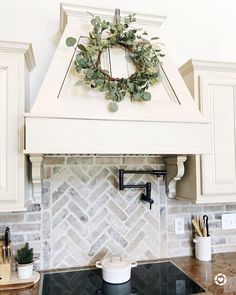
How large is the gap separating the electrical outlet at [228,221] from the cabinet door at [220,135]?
413 mm

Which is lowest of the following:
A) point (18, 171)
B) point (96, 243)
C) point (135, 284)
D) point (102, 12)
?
point (135, 284)

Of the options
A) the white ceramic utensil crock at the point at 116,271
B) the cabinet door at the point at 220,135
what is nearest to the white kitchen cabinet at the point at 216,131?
the cabinet door at the point at 220,135

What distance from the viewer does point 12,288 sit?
1501mm

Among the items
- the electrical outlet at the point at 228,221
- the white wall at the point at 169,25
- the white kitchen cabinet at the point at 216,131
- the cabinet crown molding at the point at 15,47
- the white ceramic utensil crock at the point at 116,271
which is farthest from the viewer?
the electrical outlet at the point at 228,221

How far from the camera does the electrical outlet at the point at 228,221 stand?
2057 mm

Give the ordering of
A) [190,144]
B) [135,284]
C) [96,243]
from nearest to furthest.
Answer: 1. [190,144]
2. [135,284]
3. [96,243]

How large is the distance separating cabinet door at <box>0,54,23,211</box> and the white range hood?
0.16 meters

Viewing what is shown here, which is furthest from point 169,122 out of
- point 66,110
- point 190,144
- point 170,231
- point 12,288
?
point 12,288

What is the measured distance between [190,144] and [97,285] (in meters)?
0.93

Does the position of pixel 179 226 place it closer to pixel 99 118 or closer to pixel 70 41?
pixel 99 118

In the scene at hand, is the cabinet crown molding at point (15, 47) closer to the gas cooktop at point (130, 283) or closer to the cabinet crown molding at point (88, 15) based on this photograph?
the cabinet crown molding at point (88, 15)

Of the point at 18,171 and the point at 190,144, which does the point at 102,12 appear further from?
the point at 18,171

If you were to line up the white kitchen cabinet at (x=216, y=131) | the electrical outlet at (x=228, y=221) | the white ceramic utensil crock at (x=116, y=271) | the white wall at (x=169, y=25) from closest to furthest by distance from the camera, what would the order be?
the white ceramic utensil crock at (x=116, y=271) → the white kitchen cabinet at (x=216, y=131) → the white wall at (x=169, y=25) → the electrical outlet at (x=228, y=221)

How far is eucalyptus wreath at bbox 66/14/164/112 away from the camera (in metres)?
1.45
